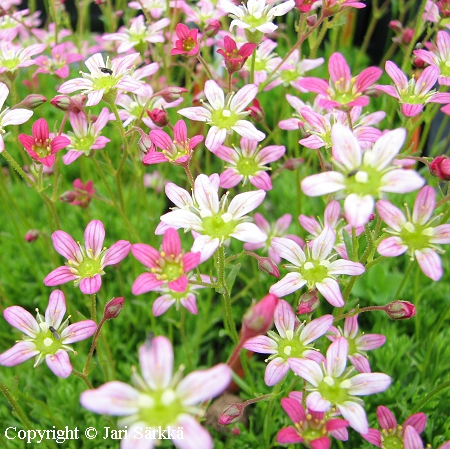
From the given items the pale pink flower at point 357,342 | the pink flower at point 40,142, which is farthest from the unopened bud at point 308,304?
the pink flower at point 40,142

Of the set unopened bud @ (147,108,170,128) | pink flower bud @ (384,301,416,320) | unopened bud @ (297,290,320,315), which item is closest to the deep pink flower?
unopened bud @ (297,290,320,315)

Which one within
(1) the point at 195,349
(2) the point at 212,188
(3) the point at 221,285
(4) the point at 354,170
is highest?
(4) the point at 354,170

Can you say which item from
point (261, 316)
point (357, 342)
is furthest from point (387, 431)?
point (261, 316)

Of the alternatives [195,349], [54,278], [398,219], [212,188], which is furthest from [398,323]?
[54,278]

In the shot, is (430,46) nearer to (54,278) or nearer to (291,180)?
(291,180)

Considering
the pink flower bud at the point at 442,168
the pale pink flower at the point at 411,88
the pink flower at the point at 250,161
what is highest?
the pale pink flower at the point at 411,88

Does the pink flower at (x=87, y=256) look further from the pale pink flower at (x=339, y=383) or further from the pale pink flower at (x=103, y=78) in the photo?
the pale pink flower at (x=339, y=383)
